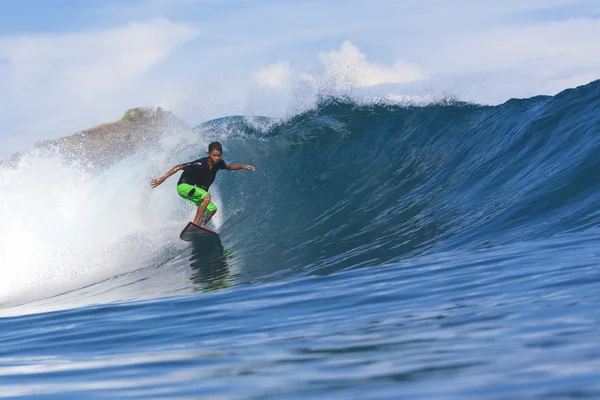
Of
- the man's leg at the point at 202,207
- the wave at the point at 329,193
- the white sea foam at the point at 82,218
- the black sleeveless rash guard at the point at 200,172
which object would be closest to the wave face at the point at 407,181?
the wave at the point at 329,193

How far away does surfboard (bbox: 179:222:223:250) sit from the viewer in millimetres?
11842

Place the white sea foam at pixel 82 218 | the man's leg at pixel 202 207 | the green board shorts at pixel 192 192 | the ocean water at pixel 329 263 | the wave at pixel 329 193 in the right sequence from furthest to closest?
A: 1. the green board shorts at pixel 192 192
2. the man's leg at pixel 202 207
3. the white sea foam at pixel 82 218
4. the wave at pixel 329 193
5. the ocean water at pixel 329 263

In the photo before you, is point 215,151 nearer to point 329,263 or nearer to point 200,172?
point 200,172

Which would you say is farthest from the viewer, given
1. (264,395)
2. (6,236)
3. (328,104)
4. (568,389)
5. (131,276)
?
(328,104)

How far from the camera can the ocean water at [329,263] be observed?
12.0 ft

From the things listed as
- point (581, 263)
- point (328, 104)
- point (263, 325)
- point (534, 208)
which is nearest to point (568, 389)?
point (263, 325)

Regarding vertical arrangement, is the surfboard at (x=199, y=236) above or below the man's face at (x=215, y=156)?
below

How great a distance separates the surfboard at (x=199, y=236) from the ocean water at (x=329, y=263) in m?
0.22

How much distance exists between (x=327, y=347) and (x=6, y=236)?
400 inches

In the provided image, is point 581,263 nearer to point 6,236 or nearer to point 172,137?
point 6,236

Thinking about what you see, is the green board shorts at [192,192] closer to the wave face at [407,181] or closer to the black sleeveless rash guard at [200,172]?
the black sleeveless rash guard at [200,172]

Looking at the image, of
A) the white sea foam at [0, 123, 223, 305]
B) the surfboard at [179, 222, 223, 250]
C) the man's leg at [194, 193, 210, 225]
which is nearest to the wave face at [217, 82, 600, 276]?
the surfboard at [179, 222, 223, 250]

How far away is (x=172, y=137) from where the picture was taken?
17312mm

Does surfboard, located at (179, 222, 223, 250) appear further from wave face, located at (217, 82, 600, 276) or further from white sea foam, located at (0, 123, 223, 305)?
wave face, located at (217, 82, 600, 276)
